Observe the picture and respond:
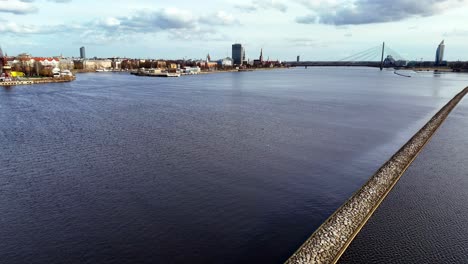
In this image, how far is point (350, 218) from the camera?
7.66 meters

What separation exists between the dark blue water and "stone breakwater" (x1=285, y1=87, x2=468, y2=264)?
1.06 feet

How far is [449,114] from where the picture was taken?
23.6 m

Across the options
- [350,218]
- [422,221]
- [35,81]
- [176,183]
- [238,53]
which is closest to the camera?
[350,218]

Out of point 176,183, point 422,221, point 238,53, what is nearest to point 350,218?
point 422,221

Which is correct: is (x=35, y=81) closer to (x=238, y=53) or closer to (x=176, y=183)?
(x=176, y=183)

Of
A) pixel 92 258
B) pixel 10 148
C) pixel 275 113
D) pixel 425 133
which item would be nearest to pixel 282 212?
Result: pixel 92 258

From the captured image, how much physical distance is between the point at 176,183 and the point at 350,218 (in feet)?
15.4

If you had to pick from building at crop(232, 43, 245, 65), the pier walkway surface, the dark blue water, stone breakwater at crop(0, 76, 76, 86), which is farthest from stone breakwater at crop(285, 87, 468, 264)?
building at crop(232, 43, 245, 65)

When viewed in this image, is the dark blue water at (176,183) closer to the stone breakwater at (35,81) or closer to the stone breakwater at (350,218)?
the stone breakwater at (350,218)

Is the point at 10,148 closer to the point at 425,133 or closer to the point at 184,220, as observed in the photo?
the point at 184,220

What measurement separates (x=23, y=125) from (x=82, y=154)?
7.77m

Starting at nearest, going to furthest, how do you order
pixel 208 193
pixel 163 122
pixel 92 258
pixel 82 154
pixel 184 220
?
1. pixel 92 258
2. pixel 184 220
3. pixel 208 193
4. pixel 82 154
5. pixel 163 122

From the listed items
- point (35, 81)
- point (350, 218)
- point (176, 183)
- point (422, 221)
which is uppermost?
point (35, 81)

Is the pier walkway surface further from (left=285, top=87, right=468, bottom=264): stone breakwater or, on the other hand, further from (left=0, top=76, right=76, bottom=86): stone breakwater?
(left=0, top=76, right=76, bottom=86): stone breakwater
